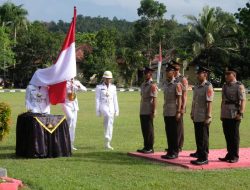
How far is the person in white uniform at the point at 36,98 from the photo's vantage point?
1145 cm

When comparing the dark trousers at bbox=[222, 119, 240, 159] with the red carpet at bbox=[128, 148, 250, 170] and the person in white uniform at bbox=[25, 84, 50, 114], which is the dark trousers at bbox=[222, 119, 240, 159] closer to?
the red carpet at bbox=[128, 148, 250, 170]

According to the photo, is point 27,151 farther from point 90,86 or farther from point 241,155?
point 90,86

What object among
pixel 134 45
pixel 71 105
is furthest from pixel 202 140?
pixel 134 45

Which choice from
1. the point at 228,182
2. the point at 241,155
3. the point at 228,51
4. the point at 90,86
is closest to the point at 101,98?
the point at 241,155

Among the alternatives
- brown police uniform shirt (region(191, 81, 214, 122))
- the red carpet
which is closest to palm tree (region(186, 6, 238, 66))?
the red carpet

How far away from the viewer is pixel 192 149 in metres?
12.3

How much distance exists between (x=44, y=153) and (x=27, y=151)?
0.34 metres

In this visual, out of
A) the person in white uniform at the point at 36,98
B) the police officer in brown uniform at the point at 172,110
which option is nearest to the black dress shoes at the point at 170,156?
the police officer in brown uniform at the point at 172,110

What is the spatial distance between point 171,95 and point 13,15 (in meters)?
62.9

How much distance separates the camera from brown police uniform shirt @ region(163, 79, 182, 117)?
408 inches

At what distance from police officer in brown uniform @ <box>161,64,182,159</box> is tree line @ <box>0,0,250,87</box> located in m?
38.2

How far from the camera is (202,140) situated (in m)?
9.83

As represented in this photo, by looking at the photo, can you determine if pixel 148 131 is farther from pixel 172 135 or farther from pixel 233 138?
pixel 233 138

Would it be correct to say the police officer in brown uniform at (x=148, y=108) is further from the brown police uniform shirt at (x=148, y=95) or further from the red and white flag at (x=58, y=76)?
the red and white flag at (x=58, y=76)
